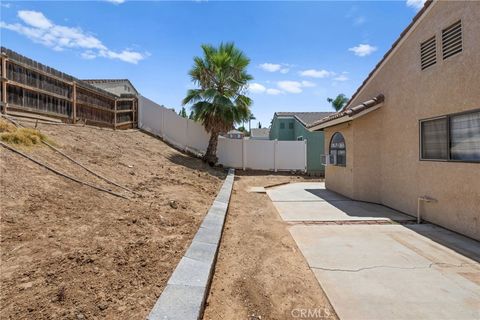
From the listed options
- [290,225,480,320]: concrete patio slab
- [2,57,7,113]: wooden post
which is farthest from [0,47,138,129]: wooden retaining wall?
[290,225,480,320]: concrete patio slab

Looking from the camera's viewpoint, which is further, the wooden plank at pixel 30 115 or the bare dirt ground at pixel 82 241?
the wooden plank at pixel 30 115

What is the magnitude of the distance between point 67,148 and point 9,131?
1.33 meters

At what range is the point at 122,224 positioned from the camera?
4070mm

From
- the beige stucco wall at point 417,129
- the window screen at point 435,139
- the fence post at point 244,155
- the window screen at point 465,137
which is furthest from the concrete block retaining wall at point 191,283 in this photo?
the fence post at point 244,155

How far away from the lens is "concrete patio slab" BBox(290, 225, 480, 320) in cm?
271

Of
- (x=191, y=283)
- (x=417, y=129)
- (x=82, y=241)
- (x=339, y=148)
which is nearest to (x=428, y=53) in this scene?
(x=417, y=129)

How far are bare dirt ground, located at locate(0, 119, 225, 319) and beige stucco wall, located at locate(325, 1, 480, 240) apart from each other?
5077mm

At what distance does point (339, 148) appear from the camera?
9602 millimetres

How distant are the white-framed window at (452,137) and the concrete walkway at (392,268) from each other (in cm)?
154

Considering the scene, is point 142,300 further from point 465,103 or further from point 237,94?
point 237,94

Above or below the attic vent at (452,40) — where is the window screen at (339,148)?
below

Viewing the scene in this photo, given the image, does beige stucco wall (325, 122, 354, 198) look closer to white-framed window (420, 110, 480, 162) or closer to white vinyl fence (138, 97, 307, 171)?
white-framed window (420, 110, 480, 162)

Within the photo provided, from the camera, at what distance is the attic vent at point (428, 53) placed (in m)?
5.62

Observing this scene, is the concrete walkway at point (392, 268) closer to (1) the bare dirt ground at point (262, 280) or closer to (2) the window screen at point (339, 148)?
(1) the bare dirt ground at point (262, 280)
